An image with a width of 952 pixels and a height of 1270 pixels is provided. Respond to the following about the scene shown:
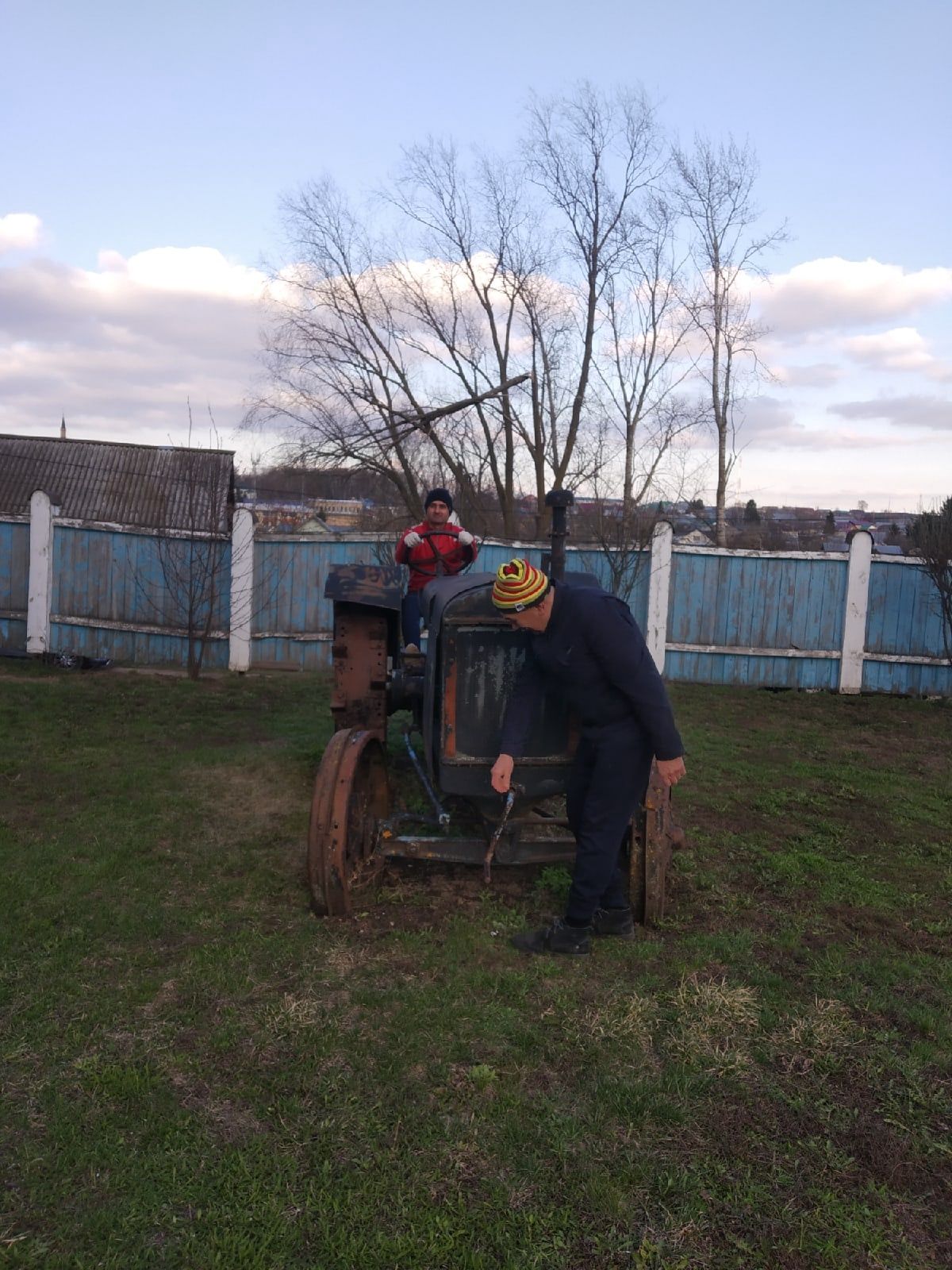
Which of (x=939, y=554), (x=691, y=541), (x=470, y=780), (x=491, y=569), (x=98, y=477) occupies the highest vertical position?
(x=98, y=477)

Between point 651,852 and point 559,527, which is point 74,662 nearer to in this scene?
point 559,527

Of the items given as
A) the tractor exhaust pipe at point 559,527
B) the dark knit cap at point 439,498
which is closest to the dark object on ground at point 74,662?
the dark knit cap at point 439,498

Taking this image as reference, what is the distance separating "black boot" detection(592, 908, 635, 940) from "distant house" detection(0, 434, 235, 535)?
40.5 feet

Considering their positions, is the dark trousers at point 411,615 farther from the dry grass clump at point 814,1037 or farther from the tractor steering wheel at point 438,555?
the dry grass clump at point 814,1037

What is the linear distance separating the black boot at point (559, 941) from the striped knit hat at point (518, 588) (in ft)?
4.31

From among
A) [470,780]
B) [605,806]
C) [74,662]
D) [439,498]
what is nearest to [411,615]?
[439,498]

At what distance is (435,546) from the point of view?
5691 mm

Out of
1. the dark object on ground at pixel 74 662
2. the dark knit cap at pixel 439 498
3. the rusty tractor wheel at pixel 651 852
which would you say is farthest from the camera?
the dark object on ground at pixel 74 662

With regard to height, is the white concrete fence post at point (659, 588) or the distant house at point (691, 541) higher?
the distant house at point (691, 541)

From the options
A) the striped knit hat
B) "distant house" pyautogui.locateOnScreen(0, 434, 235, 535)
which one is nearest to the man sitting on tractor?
the striped knit hat

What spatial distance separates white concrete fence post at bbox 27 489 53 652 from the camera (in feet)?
36.0

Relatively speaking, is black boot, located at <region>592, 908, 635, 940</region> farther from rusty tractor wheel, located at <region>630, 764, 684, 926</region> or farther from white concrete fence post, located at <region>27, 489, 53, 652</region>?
white concrete fence post, located at <region>27, 489, 53, 652</region>

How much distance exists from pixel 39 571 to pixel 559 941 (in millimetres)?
9378

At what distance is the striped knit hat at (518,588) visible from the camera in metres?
3.46
